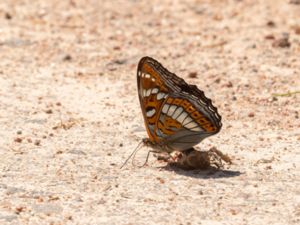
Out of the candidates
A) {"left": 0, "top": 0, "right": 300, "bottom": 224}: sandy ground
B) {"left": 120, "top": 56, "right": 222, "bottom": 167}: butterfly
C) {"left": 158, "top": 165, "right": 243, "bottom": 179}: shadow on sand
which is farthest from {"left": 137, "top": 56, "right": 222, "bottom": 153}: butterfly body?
{"left": 0, "top": 0, "right": 300, "bottom": 224}: sandy ground

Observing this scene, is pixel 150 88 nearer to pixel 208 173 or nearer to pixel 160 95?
pixel 160 95

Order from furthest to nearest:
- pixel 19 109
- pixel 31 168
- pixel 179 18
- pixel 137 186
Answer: pixel 179 18, pixel 19 109, pixel 31 168, pixel 137 186

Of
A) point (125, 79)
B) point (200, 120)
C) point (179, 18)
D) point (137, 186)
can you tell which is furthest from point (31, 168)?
point (179, 18)

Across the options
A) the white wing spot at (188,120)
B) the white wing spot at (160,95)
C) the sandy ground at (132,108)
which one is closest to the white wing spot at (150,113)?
the white wing spot at (160,95)

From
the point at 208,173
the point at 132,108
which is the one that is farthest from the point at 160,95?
the point at 132,108

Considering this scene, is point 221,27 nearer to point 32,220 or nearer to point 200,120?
point 200,120

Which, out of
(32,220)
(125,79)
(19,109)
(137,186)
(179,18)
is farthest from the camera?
(179,18)

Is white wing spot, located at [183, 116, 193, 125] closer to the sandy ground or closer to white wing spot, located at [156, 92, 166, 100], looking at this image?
white wing spot, located at [156, 92, 166, 100]

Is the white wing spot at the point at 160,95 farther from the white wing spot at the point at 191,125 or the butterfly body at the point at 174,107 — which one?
the white wing spot at the point at 191,125
